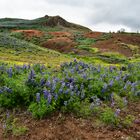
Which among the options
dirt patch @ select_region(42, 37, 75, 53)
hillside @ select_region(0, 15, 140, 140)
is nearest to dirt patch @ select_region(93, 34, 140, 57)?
dirt patch @ select_region(42, 37, 75, 53)

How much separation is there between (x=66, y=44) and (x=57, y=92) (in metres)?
33.3

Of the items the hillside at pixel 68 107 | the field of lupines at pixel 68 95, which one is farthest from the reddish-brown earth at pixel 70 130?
the field of lupines at pixel 68 95

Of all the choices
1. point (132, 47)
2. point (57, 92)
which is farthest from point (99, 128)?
point (132, 47)

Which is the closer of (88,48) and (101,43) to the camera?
(88,48)

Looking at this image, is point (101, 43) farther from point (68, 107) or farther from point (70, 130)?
point (70, 130)

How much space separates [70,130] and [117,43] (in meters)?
33.4

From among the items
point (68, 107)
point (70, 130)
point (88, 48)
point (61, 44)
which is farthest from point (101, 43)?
point (70, 130)

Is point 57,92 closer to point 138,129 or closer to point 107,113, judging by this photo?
point 107,113

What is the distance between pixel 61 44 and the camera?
4175 cm

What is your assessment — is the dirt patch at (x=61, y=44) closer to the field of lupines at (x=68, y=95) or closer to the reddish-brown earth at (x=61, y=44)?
the reddish-brown earth at (x=61, y=44)

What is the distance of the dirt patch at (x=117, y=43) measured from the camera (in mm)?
37812

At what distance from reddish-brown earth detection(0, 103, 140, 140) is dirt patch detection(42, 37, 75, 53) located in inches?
1200

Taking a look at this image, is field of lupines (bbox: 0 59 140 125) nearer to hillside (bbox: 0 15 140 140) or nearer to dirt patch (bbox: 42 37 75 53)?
hillside (bbox: 0 15 140 140)

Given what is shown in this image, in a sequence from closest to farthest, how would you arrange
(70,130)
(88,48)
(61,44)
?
(70,130), (88,48), (61,44)
